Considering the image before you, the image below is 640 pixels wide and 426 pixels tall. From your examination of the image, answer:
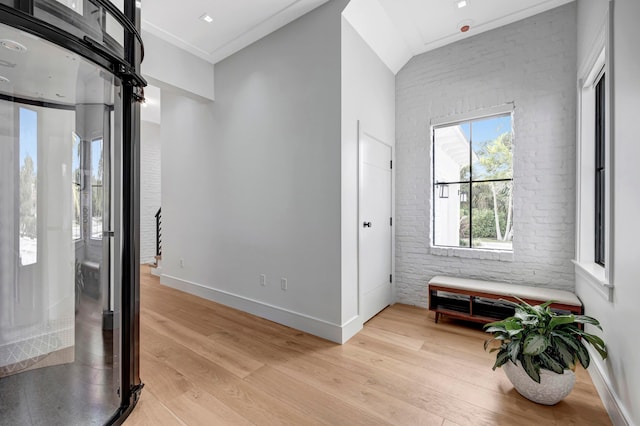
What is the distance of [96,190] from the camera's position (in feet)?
5.30

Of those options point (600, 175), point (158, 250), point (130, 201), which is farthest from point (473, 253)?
point (158, 250)

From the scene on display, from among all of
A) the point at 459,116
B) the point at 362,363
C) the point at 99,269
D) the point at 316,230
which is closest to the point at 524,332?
the point at 362,363

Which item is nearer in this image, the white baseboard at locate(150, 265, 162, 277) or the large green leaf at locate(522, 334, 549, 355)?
the large green leaf at locate(522, 334, 549, 355)

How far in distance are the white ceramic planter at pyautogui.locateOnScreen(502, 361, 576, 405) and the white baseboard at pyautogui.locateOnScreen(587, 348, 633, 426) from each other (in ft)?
0.61

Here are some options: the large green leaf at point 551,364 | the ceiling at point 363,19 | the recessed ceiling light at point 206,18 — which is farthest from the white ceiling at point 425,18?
the large green leaf at point 551,364

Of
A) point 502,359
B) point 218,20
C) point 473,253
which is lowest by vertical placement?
point 502,359

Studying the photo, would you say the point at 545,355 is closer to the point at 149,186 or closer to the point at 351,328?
the point at 351,328

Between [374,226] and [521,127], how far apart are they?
1850 mm

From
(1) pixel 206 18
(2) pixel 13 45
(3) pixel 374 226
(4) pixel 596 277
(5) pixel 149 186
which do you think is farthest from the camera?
(5) pixel 149 186

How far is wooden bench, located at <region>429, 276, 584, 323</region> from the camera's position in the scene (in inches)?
99.7

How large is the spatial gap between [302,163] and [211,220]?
169 cm

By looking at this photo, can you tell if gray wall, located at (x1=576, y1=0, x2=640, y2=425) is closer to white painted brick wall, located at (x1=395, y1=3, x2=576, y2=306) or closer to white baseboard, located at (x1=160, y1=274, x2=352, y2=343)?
white painted brick wall, located at (x1=395, y1=3, x2=576, y2=306)

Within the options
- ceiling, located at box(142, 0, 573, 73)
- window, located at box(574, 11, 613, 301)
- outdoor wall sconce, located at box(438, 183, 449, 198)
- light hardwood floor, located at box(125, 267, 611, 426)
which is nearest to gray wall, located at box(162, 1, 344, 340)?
ceiling, located at box(142, 0, 573, 73)

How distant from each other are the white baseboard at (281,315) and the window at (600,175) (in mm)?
2216
